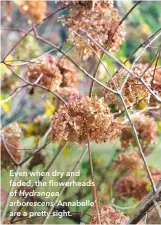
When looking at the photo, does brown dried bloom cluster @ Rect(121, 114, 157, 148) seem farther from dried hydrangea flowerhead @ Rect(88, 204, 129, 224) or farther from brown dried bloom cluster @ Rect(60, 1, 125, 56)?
dried hydrangea flowerhead @ Rect(88, 204, 129, 224)

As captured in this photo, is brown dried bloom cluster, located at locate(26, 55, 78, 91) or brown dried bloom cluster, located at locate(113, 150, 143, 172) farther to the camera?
brown dried bloom cluster, located at locate(113, 150, 143, 172)

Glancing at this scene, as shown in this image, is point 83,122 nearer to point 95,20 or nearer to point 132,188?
point 95,20

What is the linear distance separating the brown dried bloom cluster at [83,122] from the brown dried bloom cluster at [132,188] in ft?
2.33

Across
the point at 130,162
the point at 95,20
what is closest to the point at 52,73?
the point at 95,20

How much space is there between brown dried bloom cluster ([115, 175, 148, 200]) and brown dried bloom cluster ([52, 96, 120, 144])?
0.71 meters

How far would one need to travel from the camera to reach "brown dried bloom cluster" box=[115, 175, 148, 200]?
1497 mm

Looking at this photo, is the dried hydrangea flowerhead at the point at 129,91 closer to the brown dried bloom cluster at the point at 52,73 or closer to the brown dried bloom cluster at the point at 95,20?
the brown dried bloom cluster at the point at 95,20

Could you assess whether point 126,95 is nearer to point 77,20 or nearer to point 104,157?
point 77,20

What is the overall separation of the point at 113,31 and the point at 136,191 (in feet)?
2.02

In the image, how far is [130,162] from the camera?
1516 millimetres

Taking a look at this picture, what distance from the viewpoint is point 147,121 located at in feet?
4.69

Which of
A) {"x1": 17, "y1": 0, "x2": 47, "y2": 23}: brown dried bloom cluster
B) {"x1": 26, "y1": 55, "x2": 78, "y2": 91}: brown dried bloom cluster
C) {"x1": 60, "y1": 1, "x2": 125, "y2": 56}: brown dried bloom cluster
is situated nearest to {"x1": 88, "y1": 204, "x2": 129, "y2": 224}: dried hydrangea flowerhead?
{"x1": 60, "y1": 1, "x2": 125, "y2": 56}: brown dried bloom cluster

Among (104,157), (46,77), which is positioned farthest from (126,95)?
(104,157)

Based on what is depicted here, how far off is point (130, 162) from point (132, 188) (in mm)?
80
